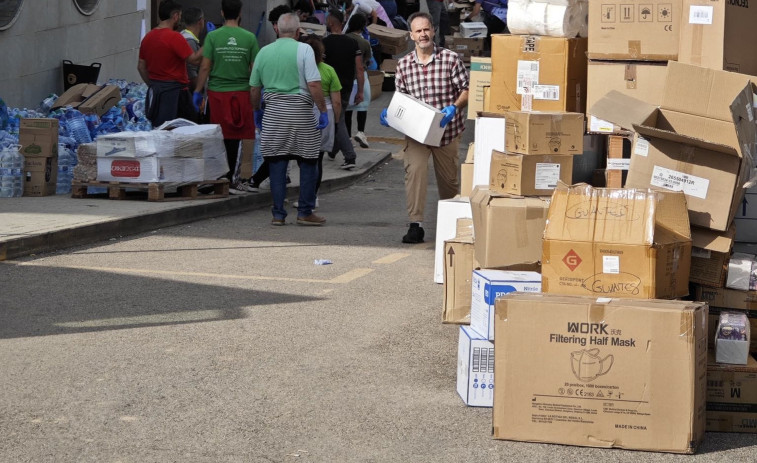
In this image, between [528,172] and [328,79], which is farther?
[328,79]

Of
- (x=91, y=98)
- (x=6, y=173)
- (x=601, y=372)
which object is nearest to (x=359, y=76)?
(x=91, y=98)

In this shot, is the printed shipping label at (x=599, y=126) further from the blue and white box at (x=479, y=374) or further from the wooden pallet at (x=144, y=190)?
the wooden pallet at (x=144, y=190)

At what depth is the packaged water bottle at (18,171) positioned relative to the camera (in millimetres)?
12680

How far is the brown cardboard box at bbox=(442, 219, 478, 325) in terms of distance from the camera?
7867 millimetres

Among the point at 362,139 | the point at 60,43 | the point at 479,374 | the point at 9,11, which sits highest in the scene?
the point at 9,11

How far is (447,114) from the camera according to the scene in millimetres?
10820

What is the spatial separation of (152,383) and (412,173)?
513 cm

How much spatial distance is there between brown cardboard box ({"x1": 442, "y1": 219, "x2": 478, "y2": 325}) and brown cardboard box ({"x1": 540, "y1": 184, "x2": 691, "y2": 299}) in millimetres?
1814

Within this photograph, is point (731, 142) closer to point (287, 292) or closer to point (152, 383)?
point (152, 383)

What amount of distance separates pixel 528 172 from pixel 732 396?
2.25 metres

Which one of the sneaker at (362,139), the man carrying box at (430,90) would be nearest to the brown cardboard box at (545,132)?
the man carrying box at (430,90)

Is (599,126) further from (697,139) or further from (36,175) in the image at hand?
(36,175)

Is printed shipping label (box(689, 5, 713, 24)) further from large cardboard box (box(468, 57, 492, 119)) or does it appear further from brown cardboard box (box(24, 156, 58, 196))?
brown cardboard box (box(24, 156, 58, 196))

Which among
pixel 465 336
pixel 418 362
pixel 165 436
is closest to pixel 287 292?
pixel 418 362
